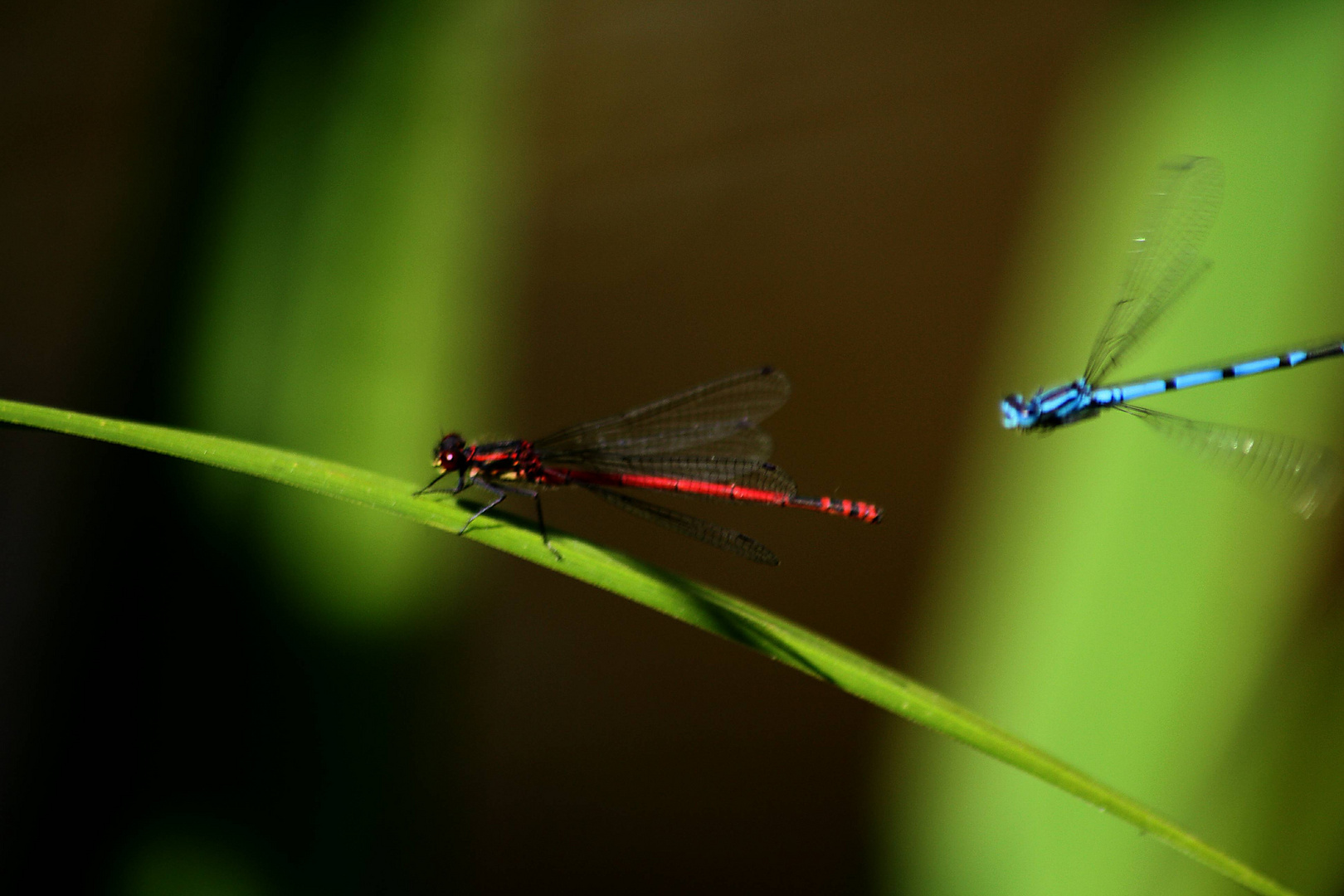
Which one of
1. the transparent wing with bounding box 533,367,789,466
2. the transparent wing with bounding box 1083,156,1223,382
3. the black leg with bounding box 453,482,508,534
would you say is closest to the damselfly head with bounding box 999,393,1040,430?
the transparent wing with bounding box 1083,156,1223,382

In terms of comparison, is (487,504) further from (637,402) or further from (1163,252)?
(637,402)

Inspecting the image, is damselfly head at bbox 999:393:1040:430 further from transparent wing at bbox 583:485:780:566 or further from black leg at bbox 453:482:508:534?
black leg at bbox 453:482:508:534

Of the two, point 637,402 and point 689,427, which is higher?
point 637,402

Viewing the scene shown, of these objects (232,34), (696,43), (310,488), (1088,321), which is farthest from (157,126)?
(696,43)

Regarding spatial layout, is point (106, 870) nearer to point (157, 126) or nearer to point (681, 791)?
point (157, 126)

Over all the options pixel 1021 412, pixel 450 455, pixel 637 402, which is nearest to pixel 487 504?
pixel 450 455

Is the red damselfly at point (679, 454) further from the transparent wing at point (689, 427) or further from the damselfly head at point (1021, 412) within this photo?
the damselfly head at point (1021, 412)

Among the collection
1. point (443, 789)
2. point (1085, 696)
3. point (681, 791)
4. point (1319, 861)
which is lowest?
point (681, 791)

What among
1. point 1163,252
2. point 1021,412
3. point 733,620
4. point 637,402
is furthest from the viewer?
point 637,402
